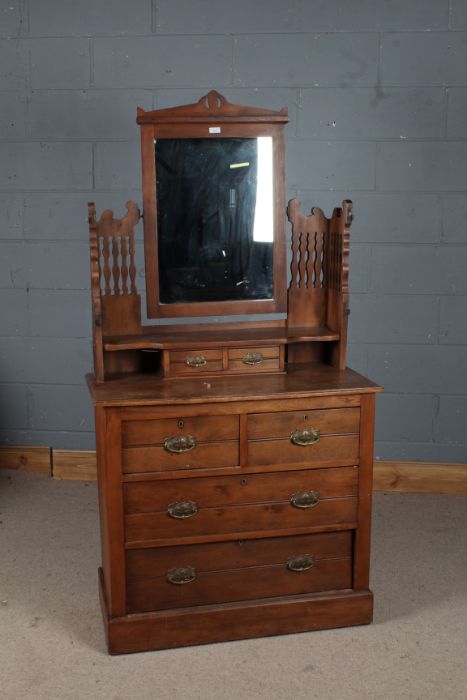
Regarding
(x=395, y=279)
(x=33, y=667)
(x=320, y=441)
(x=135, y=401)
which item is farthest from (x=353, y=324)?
(x=33, y=667)

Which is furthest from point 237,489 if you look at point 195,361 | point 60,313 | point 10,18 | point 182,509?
point 10,18

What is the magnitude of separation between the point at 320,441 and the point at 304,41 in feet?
6.03

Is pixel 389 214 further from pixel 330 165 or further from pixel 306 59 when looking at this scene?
pixel 306 59

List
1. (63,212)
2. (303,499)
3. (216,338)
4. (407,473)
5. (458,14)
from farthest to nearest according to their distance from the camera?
(407,473)
(63,212)
(458,14)
(216,338)
(303,499)

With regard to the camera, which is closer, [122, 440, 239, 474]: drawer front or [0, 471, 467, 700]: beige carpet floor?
[0, 471, 467, 700]: beige carpet floor

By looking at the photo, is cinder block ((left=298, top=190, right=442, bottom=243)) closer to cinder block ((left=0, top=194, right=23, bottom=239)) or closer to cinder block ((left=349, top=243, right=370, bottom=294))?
cinder block ((left=349, top=243, right=370, bottom=294))

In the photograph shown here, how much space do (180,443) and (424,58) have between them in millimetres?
2063

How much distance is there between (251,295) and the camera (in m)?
2.84

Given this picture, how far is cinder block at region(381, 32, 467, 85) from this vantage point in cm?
349

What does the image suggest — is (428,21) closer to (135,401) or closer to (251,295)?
(251,295)

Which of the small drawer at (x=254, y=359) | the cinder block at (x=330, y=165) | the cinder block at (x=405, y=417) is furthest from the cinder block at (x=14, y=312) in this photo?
the cinder block at (x=405, y=417)

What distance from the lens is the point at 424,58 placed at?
3504 millimetres

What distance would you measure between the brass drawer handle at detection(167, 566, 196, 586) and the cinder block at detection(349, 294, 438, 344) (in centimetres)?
151

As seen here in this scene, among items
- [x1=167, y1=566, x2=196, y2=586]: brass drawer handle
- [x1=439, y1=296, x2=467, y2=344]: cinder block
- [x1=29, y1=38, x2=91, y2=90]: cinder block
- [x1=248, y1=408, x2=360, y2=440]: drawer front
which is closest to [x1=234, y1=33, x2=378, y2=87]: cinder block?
[x1=29, y1=38, x2=91, y2=90]: cinder block
